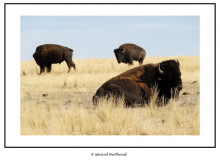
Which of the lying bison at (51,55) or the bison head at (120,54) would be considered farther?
the bison head at (120,54)

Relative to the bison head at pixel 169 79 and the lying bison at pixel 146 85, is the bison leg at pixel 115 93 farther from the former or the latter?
the bison head at pixel 169 79

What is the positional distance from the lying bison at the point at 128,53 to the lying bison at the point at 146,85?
57.3 ft

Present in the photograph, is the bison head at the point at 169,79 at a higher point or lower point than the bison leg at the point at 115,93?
higher

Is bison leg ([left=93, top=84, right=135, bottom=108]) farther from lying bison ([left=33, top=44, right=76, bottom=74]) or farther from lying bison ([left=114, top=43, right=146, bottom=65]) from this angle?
lying bison ([left=114, top=43, right=146, bottom=65])

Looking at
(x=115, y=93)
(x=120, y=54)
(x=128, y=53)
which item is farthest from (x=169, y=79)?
(x=128, y=53)

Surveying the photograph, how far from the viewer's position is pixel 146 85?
841 cm

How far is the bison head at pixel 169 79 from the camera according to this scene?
804 cm

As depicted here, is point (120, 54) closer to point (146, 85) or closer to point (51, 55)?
point (51, 55)

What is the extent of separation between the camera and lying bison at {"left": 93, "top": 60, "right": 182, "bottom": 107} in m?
8.09

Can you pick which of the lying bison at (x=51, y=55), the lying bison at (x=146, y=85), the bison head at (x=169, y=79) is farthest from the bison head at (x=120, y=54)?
the bison head at (x=169, y=79)

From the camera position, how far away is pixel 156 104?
26.9 ft

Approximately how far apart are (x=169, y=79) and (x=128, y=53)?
1875cm
